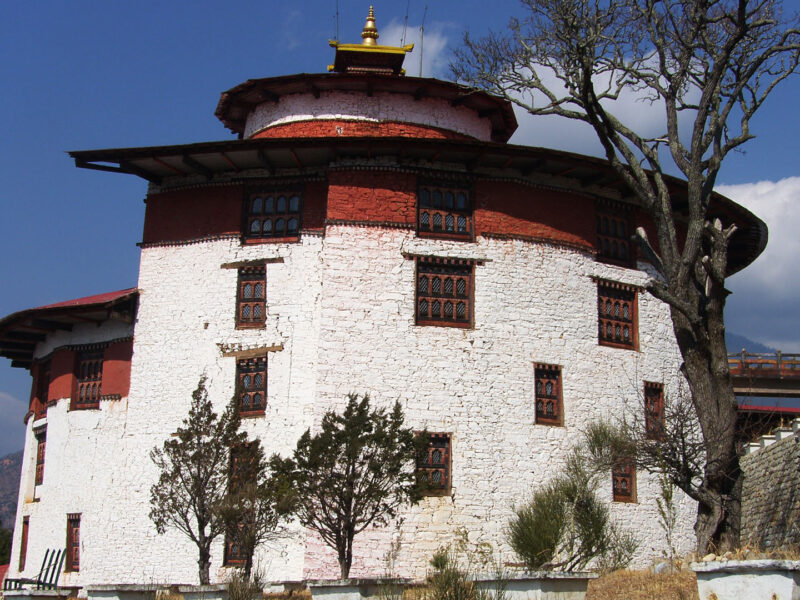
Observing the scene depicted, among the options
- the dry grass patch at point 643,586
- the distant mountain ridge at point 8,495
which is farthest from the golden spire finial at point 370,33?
the distant mountain ridge at point 8,495

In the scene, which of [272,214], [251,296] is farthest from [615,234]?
[251,296]

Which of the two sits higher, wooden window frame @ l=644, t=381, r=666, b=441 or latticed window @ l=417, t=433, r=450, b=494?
wooden window frame @ l=644, t=381, r=666, b=441

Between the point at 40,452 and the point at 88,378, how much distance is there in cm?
356

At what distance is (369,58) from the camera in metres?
27.7

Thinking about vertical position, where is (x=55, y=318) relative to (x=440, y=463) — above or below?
above

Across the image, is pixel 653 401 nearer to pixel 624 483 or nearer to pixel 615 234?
pixel 624 483

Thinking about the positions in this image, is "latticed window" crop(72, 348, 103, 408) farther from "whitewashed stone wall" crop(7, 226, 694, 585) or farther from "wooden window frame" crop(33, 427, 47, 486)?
"wooden window frame" crop(33, 427, 47, 486)

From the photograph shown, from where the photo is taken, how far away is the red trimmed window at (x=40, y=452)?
26.2m

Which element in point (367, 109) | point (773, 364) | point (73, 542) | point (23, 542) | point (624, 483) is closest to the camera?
point (624, 483)

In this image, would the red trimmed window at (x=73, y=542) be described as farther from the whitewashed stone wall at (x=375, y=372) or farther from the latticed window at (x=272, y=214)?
the latticed window at (x=272, y=214)

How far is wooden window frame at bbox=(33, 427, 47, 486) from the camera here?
86.1ft

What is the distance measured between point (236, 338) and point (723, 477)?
1066cm

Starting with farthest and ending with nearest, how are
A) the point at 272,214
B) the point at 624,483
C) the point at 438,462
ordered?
the point at 272,214 < the point at 624,483 < the point at 438,462

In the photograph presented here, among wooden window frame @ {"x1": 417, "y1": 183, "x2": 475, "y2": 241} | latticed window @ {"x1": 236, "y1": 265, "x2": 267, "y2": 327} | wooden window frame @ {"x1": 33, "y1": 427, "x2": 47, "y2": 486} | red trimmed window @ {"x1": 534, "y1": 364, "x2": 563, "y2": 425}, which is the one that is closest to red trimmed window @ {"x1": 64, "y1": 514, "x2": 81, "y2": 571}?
wooden window frame @ {"x1": 33, "y1": 427, "x2": 47, "y2": 486}
